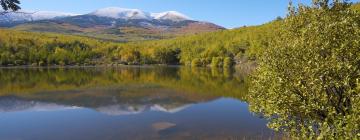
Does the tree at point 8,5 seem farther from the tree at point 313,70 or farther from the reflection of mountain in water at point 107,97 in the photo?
the reflection of mountain in water at point 107,97

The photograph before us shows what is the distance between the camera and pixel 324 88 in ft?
64.3

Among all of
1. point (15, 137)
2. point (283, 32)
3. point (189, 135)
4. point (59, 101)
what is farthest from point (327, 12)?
point (59, 101)

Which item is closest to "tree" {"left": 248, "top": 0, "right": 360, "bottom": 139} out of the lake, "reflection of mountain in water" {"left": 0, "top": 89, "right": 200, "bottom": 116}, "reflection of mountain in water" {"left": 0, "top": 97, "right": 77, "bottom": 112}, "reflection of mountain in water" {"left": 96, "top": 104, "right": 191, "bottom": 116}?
the lake

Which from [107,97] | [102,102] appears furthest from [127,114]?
[107,97]

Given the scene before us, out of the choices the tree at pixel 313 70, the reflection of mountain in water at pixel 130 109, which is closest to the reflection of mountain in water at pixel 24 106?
the reflection of mountain in water at pixel 130 109

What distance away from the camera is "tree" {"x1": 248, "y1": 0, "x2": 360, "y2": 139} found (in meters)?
19.6

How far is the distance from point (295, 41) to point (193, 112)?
39.4m

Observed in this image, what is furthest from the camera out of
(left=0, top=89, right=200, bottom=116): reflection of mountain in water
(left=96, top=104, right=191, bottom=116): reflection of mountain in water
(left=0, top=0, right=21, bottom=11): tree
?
(left=0, top=89, right=200, bottom=116): reflection of mountain in water

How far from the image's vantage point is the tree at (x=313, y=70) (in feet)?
64.3

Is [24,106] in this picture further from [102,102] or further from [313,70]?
[313,70]

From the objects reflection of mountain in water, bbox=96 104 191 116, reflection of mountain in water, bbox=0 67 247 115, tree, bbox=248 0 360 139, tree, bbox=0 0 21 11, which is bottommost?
reflection of mountain in water, bbox=0 67 247 115

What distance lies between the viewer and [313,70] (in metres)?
19.8

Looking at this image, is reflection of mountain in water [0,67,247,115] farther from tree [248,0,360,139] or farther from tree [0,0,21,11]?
tree [0,0,21,11]

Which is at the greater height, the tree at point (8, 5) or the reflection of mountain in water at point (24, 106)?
the tree at point (8, 5)
